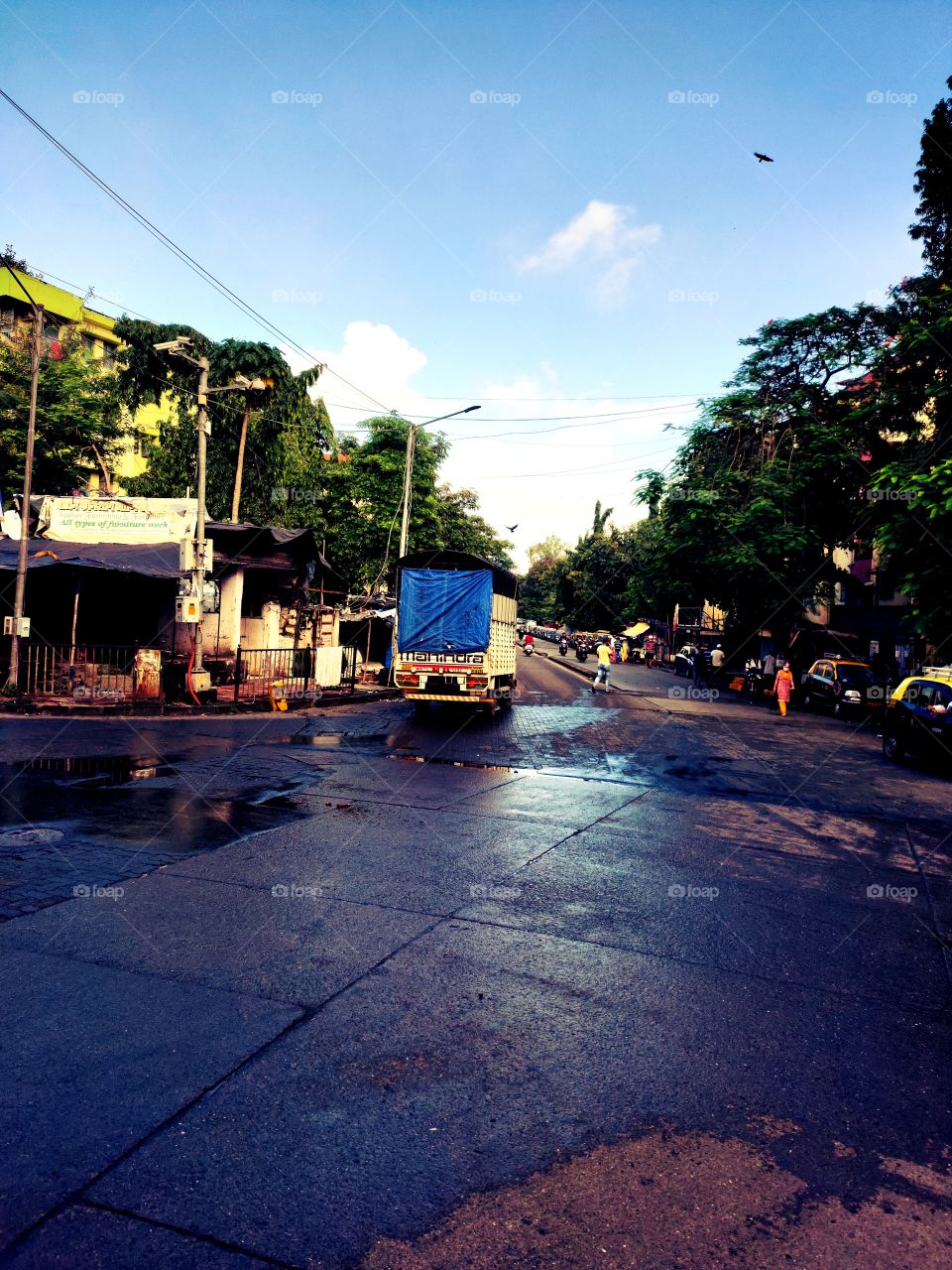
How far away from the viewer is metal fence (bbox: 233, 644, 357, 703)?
19438 millimetres

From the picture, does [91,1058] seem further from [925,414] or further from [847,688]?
[847,688]

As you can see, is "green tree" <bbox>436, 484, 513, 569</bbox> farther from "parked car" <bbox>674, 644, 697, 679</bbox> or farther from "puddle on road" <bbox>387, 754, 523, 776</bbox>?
"puddle on road" <bbox>387, 754, 523, 776</bbox>

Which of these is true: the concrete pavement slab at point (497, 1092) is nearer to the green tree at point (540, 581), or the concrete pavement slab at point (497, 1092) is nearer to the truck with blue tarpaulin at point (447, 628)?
the truck with blue tarpaulin at point (447, 628)

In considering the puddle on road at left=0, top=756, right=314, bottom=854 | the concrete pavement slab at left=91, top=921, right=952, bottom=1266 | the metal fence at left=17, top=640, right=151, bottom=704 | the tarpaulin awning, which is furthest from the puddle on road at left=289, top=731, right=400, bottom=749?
the concrete pavement slab at left=91, top=921, right=952, bottom=1266

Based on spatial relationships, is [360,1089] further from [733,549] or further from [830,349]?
[830,349]

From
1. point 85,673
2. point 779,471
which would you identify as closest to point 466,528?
point 779,471

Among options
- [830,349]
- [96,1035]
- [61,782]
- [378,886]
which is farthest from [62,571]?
[830,349]

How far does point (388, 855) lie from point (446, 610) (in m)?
11.8

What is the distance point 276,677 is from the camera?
21.0 metres

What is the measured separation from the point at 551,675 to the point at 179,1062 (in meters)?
34.4

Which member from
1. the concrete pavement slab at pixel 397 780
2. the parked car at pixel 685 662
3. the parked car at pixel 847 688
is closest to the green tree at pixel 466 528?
the parked car at pixel 685 662

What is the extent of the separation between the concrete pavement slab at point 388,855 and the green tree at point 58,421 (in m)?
30.0

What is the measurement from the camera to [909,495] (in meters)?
17.0

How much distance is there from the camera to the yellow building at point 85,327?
127 feet
